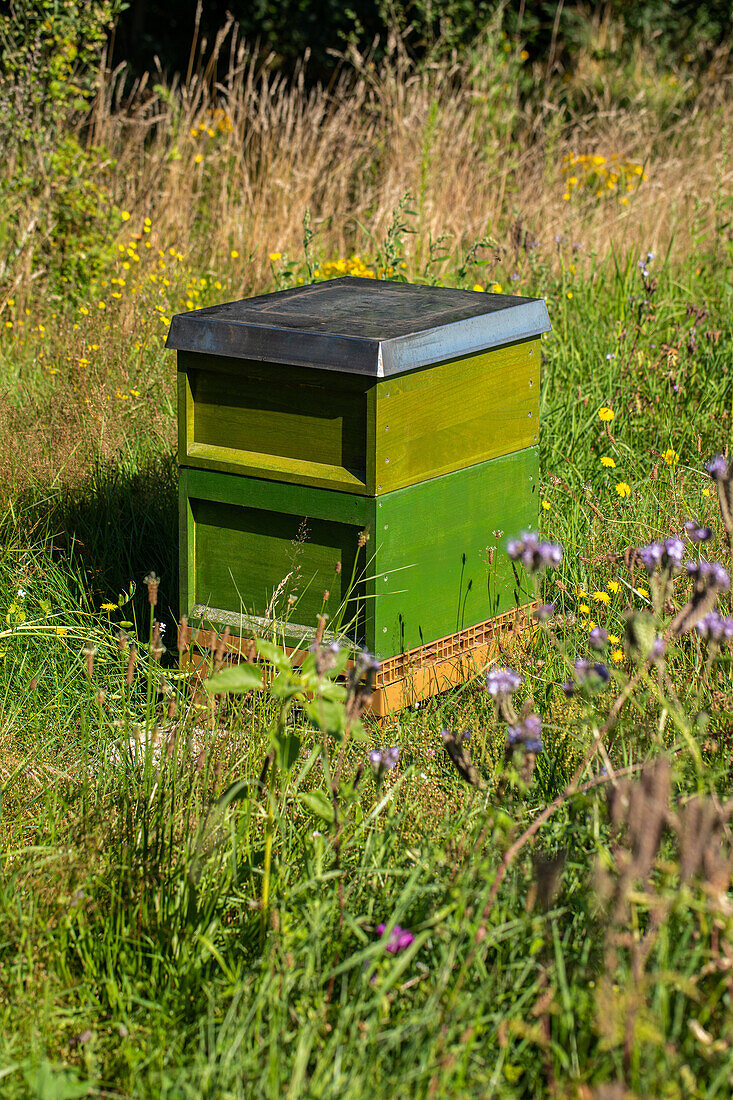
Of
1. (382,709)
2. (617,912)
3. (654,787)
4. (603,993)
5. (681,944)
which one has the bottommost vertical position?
(382,709)

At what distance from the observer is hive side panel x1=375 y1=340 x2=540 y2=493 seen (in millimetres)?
2697

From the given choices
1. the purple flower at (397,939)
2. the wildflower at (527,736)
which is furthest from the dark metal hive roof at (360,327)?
the purple flower at (397,939)

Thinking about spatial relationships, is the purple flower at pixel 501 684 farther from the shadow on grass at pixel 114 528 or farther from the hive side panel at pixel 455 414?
the shadow on grass at pixel 114 528

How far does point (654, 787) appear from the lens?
1.26 m

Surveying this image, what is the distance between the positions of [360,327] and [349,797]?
1.17 m

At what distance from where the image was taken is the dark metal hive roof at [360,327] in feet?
8.61

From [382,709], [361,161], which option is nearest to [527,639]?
[382,709]

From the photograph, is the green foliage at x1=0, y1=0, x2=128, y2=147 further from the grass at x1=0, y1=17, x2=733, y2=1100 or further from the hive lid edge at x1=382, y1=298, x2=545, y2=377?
the hive lid edge at x1=382, y1=298, x2=545, y2=377

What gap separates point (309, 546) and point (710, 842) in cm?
172

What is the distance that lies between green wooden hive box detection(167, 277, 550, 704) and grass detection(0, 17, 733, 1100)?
0.25 metres

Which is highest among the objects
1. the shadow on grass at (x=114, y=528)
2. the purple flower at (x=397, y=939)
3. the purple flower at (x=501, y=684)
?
the purple flower at (x=501, y=684)

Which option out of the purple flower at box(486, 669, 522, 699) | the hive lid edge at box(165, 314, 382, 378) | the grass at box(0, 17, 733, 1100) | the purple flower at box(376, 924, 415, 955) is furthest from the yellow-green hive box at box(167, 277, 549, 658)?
the purple flower at box(376, 924, 415, 955)

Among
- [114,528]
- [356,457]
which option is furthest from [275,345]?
[114,528]

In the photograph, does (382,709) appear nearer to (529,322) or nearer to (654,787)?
(529,322)
